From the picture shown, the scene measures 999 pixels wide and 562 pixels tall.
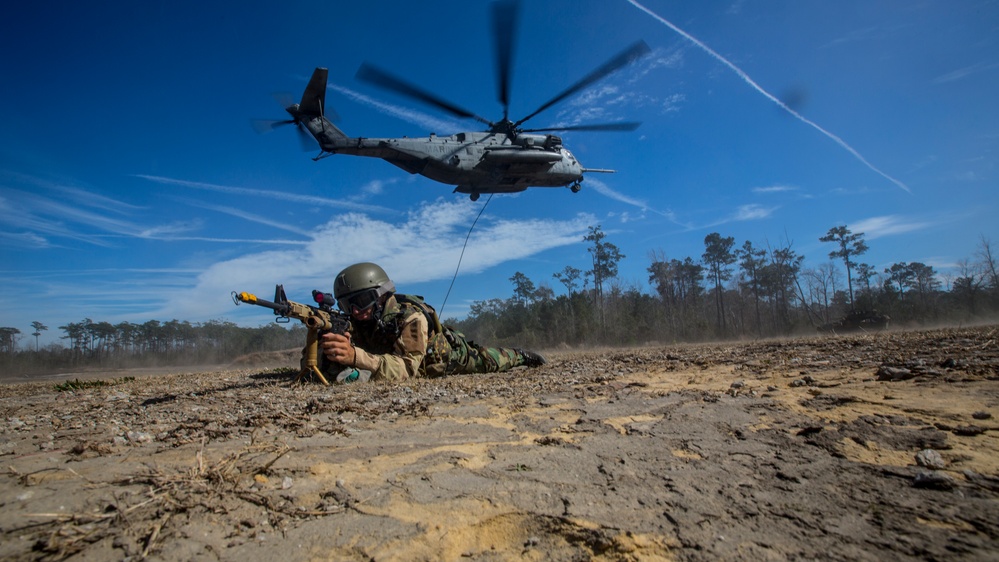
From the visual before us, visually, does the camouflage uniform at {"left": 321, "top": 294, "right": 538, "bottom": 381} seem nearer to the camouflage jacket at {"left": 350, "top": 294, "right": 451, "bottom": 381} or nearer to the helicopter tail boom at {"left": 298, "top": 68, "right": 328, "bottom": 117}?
the camouflage jacket at {"left": 350, "top": 294, "right": 451, "bottom": 381}

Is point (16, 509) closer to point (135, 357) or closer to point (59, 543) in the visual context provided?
point (59, 543)

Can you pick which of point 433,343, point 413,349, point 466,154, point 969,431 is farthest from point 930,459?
point 466,154

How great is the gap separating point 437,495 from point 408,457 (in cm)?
44

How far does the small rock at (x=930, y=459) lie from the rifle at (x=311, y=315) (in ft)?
15.0

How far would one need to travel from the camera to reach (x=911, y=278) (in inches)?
1658

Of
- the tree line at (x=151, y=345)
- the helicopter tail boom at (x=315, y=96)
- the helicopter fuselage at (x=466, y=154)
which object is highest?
the helicopter tail boom at (x=315, y=96)

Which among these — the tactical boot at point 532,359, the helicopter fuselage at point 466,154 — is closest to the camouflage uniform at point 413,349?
the tactical boot at point 532,359

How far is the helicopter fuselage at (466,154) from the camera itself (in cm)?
971

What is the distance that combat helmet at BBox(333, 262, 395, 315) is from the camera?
5.48 meters

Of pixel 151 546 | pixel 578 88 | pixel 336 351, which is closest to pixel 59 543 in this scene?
pixel 151 546

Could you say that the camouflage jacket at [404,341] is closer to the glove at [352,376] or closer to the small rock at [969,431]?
the glove at [352,376]

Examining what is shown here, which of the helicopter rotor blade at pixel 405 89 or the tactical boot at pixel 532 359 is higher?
the helicopter rotor blade at pixel 405 89

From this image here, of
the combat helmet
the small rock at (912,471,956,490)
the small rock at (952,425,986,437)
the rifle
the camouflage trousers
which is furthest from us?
the camouflage trousers

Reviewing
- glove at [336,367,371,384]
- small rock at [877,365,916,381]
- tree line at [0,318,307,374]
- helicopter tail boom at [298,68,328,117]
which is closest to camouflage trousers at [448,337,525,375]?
glove at [336,367,371,384]
